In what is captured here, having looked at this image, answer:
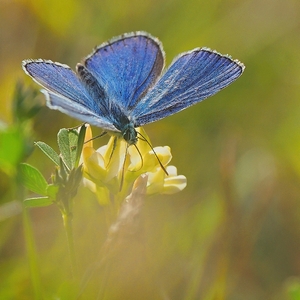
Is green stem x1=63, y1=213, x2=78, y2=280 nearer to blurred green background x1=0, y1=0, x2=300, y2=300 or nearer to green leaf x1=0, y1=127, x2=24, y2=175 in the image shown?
blurred green background x1=0, y1=0, x2=300, y2=300

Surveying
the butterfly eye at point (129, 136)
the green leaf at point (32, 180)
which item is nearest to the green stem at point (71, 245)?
the green leaf at point (32, 180)

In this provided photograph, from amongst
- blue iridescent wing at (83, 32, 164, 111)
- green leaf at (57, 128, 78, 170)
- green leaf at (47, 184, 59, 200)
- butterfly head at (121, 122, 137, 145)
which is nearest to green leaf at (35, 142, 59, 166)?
green leaf at (57, 128, 78, 170)

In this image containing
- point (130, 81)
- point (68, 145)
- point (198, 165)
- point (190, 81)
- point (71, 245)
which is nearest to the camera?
point (71, 245)

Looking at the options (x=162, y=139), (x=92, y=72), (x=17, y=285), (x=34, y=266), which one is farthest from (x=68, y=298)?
(x=162, y=139)

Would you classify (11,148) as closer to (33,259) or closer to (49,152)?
(49,152)

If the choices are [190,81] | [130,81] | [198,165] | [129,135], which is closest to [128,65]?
[130,81]

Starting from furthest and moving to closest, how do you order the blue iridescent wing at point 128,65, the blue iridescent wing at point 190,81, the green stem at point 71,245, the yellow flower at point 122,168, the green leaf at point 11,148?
the blue iridescent wing at point 128,65 → the blue iridescent wing at point 190,81 → the yellow flower at point 122,168 → the green leaf at point 11,148 → the green stem at point 71,245

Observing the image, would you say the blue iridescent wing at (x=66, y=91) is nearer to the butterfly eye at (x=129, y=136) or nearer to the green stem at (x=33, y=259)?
the butterfly eye at (x=129, y=136)
